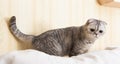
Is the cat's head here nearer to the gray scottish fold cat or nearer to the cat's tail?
the gray scottish fold cat

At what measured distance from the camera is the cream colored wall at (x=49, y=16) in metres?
1.00

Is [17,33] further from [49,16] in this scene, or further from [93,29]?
[93,29]

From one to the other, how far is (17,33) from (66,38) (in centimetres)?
23

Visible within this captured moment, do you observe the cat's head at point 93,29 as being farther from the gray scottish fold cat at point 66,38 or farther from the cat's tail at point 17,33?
the cat's tail at point 17,33

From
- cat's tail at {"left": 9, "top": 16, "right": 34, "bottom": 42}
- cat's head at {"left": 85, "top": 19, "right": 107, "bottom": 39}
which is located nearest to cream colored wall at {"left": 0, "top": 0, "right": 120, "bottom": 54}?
cat's tail at {"left": 9, "top": 16, "right": 34, "bottom": 42}

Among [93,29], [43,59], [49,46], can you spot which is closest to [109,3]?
[93,29]

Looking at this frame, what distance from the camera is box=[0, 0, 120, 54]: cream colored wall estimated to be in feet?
3.27

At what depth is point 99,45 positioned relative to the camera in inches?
51.9

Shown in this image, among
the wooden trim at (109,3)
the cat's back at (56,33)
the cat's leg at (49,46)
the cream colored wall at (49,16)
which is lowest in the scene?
the cat's leg at (49,46)

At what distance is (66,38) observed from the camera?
40.3 inches

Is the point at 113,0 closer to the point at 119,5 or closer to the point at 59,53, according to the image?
the point at 119,5

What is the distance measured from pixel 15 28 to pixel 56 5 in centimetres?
28

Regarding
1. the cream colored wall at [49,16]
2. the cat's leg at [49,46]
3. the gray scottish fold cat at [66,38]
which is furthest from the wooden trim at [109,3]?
the cat's leg at [49,46]

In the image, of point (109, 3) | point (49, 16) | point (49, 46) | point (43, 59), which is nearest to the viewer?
point (43, 59)
